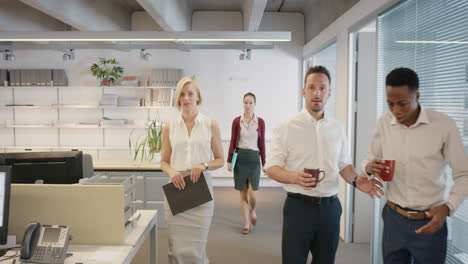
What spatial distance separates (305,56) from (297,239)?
5.39 m

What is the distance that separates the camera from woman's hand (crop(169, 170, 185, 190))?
2477mm

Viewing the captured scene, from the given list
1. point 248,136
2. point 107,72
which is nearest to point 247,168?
point 248,136

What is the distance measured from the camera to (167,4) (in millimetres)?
5062

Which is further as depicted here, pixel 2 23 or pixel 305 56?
pixel 305 56

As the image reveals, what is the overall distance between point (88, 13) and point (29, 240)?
4.45 meters

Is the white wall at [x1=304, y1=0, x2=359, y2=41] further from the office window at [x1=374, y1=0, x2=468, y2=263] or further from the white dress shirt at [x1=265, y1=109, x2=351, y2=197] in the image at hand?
the white dress shirt at [x1=265, y1=109, x2=351, y2=197]

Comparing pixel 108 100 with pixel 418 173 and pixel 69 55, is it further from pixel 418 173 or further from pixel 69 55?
pixel 418 173

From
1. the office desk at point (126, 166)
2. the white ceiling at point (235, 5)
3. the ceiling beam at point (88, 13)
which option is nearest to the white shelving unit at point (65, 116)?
the ceiling beam at point (88, 13)

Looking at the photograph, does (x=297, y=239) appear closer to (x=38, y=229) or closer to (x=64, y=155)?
(x=38, y=229)

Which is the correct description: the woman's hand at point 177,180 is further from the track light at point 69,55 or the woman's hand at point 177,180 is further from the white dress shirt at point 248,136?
the track light at point 69,55

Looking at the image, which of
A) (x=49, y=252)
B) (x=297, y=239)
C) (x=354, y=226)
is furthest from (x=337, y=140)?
(x=354, y=226)

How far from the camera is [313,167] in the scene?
2049 mm

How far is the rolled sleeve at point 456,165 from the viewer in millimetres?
1706

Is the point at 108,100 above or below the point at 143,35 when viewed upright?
below
